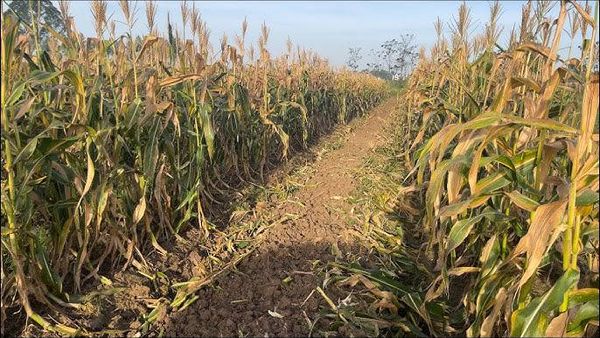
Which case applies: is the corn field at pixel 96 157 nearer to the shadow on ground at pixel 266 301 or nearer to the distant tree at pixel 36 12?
the distant tree at pixel 36 12

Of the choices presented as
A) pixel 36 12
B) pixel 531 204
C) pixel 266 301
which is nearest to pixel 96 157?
pixel 36 12

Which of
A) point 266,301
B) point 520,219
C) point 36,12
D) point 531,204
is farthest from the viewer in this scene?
point 36,12

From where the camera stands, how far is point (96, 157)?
2.68m

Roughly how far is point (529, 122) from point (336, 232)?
205 centimetres

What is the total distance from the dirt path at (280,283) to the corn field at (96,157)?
1.96 feet

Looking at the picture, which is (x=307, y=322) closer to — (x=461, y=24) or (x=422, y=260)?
(x=422, y=260)

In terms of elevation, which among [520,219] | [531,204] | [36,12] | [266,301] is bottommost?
[266,301]

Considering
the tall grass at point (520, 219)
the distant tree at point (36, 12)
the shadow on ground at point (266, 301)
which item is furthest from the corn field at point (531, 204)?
the distant tree at point (36, 12)

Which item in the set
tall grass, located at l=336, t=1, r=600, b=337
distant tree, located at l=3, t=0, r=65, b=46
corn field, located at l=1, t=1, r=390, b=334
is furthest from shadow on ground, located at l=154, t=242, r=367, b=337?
distant tree, located at l=3, t=0, r=65, b=46

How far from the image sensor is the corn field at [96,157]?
220 centimetres

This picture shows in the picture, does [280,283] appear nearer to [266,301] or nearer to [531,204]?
[266,301]

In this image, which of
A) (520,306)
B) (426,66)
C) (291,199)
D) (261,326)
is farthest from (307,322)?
(426,66)

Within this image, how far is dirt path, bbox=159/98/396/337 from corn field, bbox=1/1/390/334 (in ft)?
1.96

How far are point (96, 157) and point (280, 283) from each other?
53.7 inches
